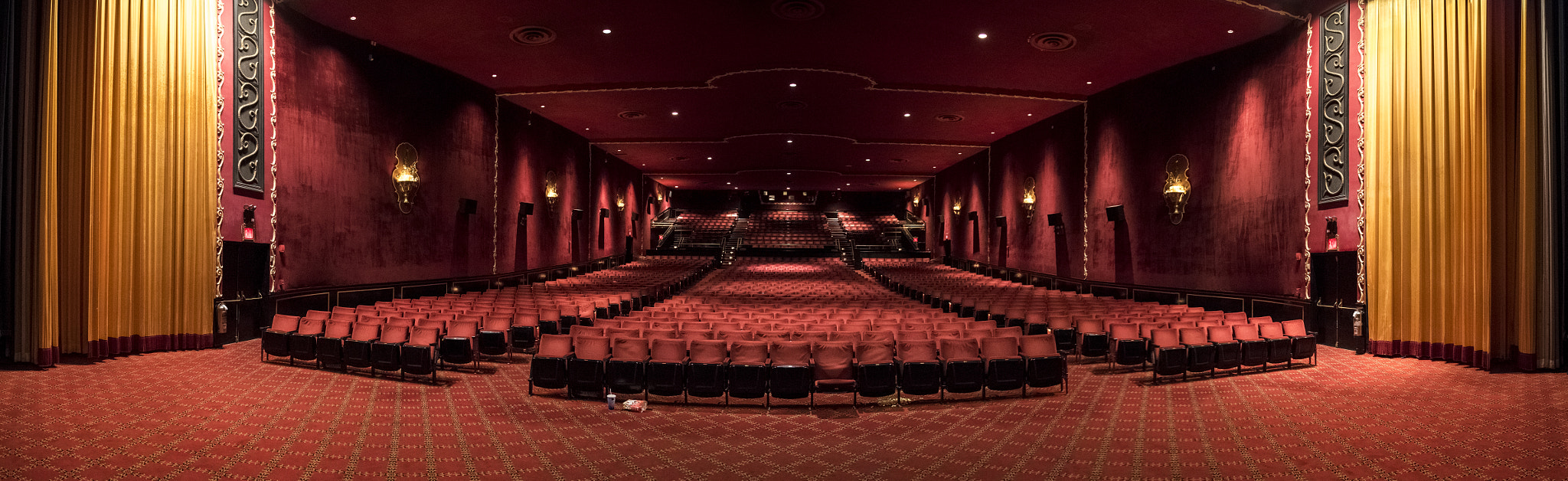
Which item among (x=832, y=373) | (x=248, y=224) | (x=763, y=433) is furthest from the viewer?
(x=248, y=224)

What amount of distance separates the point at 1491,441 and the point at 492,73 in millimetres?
15627

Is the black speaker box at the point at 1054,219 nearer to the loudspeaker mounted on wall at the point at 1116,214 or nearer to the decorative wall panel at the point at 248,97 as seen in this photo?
the loudspeaker mounted on wall at the point at 1116,214

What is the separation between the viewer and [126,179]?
855cm

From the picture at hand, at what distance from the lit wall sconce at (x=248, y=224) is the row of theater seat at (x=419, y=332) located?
1802 millimetres

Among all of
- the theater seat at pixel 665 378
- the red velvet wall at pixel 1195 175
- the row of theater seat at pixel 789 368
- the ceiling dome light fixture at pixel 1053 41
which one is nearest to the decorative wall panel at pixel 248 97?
→ the row of theater seat at pixel 789 368

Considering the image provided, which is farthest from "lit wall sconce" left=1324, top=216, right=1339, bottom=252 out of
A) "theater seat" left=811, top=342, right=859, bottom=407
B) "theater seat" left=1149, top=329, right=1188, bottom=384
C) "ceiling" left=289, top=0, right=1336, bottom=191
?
"theater seat" left=811, top=342, right=859, bottom=407

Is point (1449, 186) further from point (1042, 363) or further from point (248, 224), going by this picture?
point (248, 224)

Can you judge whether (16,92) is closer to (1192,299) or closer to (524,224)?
(524,224)

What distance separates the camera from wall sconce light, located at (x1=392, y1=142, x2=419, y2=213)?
13.3 metres

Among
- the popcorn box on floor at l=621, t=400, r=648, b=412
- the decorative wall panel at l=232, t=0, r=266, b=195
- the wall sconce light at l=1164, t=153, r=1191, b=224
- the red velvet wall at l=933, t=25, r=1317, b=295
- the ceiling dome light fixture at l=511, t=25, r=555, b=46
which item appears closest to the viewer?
the popcorn box on floor at l=621, t=400, r=648, b=412

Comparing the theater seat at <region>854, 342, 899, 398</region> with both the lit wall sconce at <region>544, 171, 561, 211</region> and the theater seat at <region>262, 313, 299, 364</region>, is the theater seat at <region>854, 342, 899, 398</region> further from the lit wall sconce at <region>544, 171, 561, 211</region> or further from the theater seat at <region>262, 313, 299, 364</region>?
the lit wall sconce at <region>544, 171, 561, 211</region>

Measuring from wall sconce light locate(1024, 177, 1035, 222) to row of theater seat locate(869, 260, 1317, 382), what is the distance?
7.03 meters

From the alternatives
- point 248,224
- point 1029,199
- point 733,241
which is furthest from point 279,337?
point 733,241

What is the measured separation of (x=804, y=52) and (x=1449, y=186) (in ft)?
31.2
